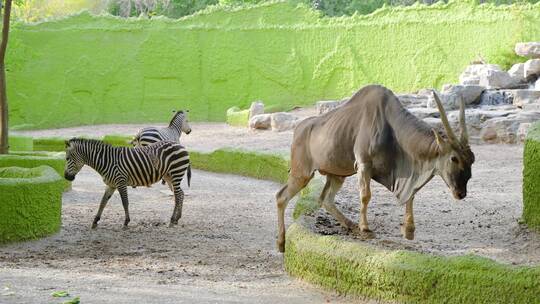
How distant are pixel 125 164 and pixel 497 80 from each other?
13.1 metres

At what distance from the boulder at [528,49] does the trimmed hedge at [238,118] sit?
756 cm

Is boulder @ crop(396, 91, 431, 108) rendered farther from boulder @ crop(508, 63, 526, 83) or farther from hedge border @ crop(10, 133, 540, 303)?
hedge border @ crop(10, 133, 540, 303)

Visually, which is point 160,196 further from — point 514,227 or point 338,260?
point 338,260

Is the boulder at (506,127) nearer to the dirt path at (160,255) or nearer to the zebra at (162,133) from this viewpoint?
the dirt path at (160,255)

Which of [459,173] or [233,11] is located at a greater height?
[233,11]

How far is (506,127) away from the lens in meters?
16.3

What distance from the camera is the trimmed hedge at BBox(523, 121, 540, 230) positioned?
24.9 feet

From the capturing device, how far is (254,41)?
28094mm

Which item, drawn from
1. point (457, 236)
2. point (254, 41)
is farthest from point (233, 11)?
point (457, 236)

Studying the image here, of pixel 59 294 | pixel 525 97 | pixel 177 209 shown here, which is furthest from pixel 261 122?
pixel 59 294

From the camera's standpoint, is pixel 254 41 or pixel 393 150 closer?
pixel 393 150

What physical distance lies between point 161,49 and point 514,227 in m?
21.6

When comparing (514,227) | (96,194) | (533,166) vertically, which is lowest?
(96,194)

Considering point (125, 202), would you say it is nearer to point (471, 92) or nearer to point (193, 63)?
point (471, 92)
